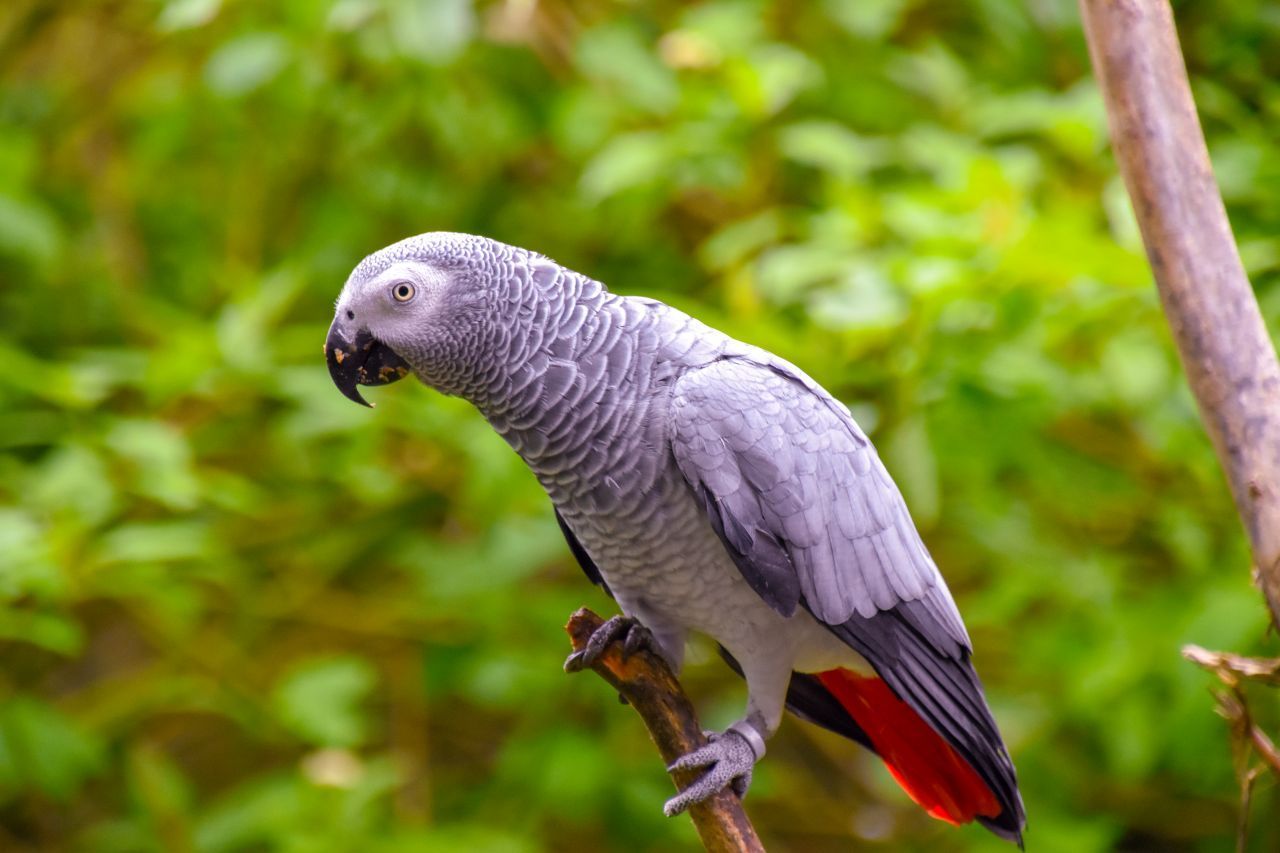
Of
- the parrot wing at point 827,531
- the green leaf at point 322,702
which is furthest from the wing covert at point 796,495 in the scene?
the green leaf at point 322,702

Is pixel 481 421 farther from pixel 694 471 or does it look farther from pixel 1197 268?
pixel 1197 268

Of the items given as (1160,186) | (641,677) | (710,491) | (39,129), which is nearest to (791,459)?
(710,491)

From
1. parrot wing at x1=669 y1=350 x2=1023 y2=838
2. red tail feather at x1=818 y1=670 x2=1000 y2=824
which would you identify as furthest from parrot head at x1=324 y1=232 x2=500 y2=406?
red tail feather at x1=818 y1=670 x2=1000 y2=824

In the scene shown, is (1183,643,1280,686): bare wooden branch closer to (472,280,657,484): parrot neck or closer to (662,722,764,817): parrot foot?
(662,722,764,817): parrot foot

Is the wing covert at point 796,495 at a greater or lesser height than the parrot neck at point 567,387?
lesser

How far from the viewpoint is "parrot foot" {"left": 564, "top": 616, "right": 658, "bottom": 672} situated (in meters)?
1.03

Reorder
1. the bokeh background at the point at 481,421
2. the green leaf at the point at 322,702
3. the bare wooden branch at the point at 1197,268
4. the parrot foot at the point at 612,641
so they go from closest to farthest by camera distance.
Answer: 1. the bare wooden branch at the point at 1197,268
2. the parrot foot at the point at 612,641
3. the bokeh background at the point at 481,421
4. the green leaf at the point at 322,702

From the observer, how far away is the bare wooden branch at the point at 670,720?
3.14ft

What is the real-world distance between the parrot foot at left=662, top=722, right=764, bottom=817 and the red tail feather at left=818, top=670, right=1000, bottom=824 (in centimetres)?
16

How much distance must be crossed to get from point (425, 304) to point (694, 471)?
26cm

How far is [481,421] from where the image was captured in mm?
1528

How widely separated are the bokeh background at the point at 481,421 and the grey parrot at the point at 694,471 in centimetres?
17

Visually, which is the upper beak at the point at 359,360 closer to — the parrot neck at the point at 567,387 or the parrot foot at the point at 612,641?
the parrot neck at the point at 567,387

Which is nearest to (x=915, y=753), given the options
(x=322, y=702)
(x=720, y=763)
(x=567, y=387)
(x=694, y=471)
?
(x=720, y=763)
